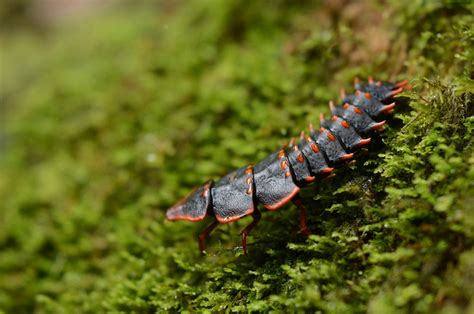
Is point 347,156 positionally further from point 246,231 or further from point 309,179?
point 246,231

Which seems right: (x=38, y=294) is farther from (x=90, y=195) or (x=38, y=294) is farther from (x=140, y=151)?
(x=140, y=151)

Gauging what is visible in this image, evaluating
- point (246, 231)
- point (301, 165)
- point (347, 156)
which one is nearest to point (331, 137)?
point (347, 156)

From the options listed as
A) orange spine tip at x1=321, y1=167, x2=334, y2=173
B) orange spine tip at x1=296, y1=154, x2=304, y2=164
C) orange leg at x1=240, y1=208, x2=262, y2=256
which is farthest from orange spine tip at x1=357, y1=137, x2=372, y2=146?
orange leg at x1=240, y1=208, x2=262, y2=256

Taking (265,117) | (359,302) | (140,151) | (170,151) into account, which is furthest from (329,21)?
(359,302)

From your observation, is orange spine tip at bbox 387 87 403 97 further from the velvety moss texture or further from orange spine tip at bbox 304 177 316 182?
orange spine tip at bbox 304 177 316 182

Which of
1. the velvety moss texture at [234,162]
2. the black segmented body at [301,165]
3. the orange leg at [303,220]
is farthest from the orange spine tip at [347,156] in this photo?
the orange leg at [303,220]

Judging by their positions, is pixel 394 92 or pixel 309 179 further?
pixel 394 92
